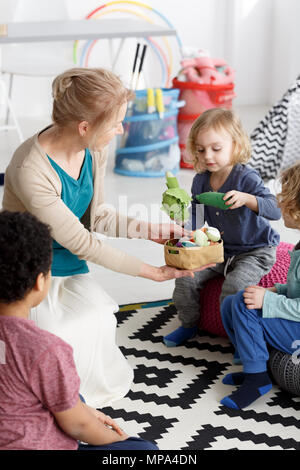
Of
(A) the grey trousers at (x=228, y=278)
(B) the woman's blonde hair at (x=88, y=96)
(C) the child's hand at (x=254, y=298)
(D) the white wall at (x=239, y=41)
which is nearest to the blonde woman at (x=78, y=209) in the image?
(B) the woman's blonde hair at (x=88, y=96)

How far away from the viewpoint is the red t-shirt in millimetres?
1238

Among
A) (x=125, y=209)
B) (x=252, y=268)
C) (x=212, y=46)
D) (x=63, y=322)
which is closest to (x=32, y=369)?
(x=63, y=322)

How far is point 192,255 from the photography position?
201 cm

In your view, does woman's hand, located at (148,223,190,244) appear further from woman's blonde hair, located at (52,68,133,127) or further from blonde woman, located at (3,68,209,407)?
woman's blonde hair, located at (52,68,133,127)

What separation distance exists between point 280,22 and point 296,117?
2.38 meters

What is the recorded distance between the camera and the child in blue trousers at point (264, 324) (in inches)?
76.9

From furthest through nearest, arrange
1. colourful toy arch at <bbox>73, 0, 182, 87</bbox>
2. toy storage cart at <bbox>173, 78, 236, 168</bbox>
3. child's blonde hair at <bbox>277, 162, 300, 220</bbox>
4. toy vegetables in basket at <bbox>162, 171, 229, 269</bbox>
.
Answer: colourful toy arch at <bbox>73, 0, 182, 87</bbox> → toy storage cart at <bbox>173, 78, 236, 168</bbox> → toy vegetables in basket at <bbox>162, 171, 229, 269</bbox> → child's blonde hair at <bbox>277, 162, 300, 220</bbox>

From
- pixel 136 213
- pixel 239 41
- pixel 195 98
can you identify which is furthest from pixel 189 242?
pixel 239 41

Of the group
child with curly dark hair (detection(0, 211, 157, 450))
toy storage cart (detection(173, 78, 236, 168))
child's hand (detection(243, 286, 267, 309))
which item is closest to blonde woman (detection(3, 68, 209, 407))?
child's hand (detection(243, 286, 267, 309))

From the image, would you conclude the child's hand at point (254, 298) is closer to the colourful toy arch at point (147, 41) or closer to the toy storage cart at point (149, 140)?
the toy storage cart at point (149, 140)

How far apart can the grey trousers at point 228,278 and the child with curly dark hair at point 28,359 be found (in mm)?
1033

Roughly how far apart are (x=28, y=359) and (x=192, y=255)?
0.85 meters

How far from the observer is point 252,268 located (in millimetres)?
2273

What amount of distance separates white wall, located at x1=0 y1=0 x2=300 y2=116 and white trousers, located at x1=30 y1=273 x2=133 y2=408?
3.95 m
